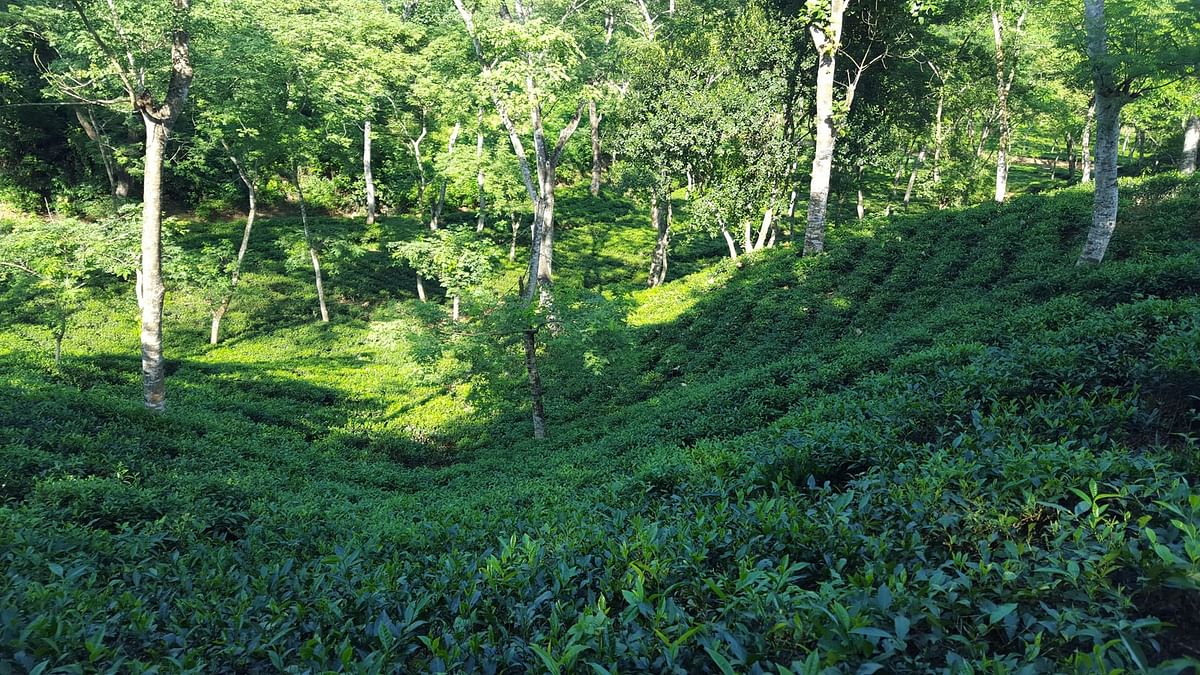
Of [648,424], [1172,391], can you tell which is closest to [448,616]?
[1172,391]

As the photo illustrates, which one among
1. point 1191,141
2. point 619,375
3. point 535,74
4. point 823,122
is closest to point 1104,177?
point 823,122

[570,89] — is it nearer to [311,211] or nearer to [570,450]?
[570,450]

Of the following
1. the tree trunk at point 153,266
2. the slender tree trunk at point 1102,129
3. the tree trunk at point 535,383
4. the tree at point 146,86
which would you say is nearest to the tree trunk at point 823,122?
the slender tree trunk at point 1102,129

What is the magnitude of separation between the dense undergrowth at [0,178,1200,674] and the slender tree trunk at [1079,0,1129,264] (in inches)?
34.6

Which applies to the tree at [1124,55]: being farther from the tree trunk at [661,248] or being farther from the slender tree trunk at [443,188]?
the slender tree trunk at [443,188]

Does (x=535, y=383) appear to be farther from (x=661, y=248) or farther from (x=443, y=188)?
(x=443, y=188)

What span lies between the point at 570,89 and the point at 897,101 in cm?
1397

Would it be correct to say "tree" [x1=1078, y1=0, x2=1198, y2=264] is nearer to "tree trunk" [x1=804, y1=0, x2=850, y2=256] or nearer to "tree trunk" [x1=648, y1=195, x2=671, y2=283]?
"tree trunk" [x1=804, y1=0, x2=850, y2=256]

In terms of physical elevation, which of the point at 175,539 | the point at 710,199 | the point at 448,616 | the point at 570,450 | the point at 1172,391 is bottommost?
the point at 570,450

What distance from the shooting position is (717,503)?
16.6ft

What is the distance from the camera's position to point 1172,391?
5.12m

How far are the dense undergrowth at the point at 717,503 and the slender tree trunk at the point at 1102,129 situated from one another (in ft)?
2.88

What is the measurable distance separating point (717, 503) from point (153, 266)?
1276 centimetres

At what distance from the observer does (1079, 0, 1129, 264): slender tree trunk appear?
10320 millimetres
